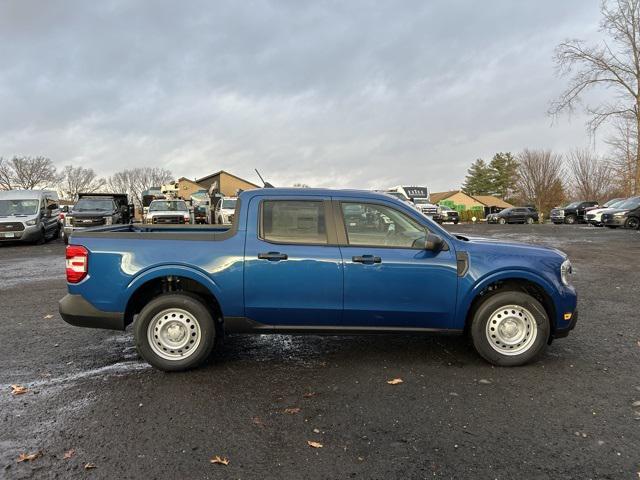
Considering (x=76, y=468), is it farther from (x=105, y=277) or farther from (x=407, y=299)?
(x=407, y=299)

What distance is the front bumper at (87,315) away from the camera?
4.21 meters

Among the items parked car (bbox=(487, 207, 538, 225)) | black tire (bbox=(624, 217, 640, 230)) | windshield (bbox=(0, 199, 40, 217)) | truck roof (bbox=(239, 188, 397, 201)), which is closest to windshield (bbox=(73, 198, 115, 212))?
windshield (bbox=(0, 199, 40, 217))

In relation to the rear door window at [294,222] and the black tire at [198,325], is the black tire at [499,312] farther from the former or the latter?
the black tire at [198,325]

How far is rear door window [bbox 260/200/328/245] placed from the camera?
4297mm

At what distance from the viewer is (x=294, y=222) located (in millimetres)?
4359

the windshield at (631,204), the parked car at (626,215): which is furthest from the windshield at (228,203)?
the windshield at (631,204)

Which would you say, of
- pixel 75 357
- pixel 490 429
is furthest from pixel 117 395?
pixel 490 429

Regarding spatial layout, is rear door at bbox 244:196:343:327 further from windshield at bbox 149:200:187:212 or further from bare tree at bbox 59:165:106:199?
bare tree at bbox 59:165:106:199

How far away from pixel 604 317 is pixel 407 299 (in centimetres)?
392

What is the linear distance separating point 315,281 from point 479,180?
321 ft

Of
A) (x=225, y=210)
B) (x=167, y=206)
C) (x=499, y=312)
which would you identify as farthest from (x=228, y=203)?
(x=499, y=312)

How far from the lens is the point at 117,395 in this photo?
3.78m

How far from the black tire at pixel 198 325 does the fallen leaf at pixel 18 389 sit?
0.99 meters

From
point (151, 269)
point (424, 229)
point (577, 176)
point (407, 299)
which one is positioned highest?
point (577, 176)
